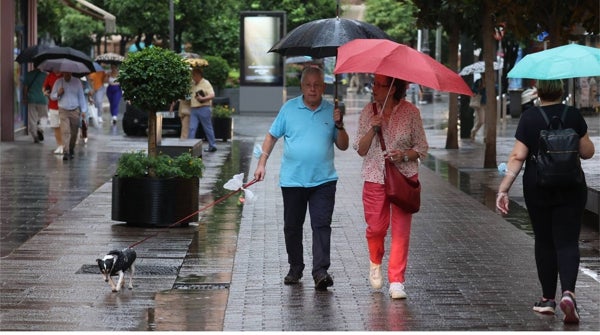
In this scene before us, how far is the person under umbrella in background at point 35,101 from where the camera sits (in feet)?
84.1

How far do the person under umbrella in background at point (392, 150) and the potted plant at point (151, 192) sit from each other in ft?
13.4

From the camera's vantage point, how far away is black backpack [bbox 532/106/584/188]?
804cm

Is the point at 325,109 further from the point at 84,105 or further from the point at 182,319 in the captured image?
the point at 84,105

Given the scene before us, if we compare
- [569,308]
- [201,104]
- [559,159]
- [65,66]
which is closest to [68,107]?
[65,66]

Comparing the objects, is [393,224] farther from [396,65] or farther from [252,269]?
[252,269]

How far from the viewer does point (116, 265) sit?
9180mm

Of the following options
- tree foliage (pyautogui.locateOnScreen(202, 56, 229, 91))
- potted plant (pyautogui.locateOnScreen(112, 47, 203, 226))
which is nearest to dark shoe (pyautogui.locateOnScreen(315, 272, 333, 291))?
potted plant (pyautogui.locateOnScreen(112, 47, 203, 226))

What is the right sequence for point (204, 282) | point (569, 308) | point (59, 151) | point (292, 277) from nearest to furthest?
point (569, 308) < point (292, 277) < point (204, 282) < point (59, 151)

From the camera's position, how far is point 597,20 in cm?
1673

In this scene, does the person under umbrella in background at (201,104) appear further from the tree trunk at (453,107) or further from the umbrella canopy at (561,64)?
the umbrella canopy at (561,64)

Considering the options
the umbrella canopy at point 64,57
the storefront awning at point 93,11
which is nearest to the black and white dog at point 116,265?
the umbrella canopy at point 64,57

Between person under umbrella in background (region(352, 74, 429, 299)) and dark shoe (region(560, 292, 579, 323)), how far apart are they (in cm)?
131

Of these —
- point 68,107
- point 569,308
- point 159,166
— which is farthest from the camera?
point 68,107

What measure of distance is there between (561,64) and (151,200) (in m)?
5.61
